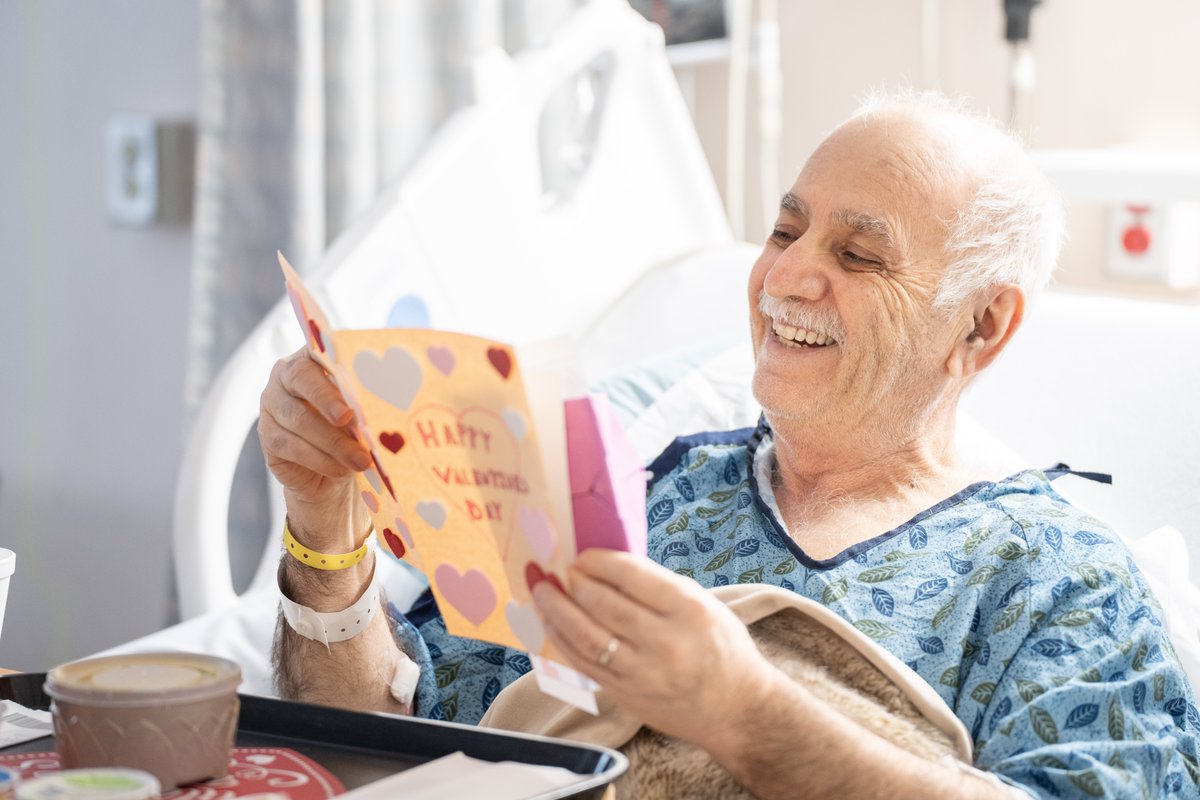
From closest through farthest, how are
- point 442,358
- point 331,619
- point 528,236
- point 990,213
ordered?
point 442,358 < point 331,619 < point 990,213 < point 528,236

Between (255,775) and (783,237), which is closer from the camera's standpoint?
(255,775)

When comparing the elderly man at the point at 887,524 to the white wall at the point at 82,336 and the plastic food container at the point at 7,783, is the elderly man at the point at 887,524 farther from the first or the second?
the white wall at the point at 82,336

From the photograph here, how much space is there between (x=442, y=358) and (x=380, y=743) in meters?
0.25

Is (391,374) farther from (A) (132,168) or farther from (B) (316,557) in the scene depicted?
(A) (132,168)

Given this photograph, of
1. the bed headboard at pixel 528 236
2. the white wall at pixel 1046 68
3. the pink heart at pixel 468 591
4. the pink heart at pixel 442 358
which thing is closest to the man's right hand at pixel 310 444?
the pink heart at pixel 468 591

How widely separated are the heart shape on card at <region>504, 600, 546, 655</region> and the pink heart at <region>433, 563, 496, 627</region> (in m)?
0.02

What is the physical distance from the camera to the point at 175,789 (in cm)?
79

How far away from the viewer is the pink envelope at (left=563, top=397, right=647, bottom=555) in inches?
30.5

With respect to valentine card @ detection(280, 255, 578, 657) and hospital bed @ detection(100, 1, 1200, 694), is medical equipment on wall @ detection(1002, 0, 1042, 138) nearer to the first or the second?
hospital bed @ detection(100, 1, 1200, 694)

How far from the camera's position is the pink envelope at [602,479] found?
773 mm

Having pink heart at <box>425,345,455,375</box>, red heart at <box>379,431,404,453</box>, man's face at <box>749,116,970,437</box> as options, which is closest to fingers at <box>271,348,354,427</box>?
red heart at <box>379,431,404,453</box>

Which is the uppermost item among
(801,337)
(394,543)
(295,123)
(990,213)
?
(295,123)

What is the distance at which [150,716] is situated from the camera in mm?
753

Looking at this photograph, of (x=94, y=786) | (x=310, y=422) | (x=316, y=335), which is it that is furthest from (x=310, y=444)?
(x=94, y=786)
